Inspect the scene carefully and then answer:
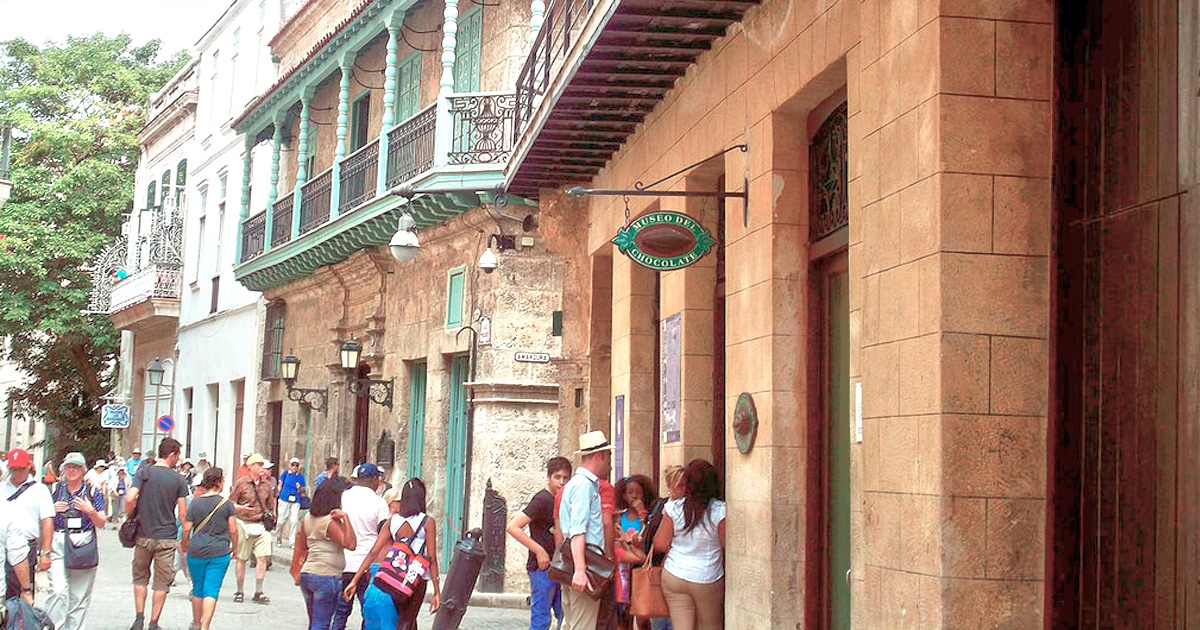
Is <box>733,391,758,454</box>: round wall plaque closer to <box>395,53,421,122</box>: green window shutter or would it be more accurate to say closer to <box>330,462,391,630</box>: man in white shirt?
<box>330,462,391,630</box>: man in white shirt

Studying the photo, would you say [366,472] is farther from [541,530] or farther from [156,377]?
[156,377]

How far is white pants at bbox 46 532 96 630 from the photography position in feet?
36.1

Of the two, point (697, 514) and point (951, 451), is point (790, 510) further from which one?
point (951, 451)

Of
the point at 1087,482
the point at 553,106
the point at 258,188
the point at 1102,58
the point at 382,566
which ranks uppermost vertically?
the point at 258,188

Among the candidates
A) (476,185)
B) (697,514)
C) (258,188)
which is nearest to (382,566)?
(697,514)

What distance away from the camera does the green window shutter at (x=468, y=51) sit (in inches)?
723

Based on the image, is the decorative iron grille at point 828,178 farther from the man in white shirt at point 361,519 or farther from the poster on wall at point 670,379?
the man in white shirt at point 361,519

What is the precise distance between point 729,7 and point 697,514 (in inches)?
127

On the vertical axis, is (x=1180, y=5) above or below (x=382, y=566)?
above

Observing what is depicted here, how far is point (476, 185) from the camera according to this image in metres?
16.9

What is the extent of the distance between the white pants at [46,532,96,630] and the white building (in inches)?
598

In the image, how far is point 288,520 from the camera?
23109 millimetres

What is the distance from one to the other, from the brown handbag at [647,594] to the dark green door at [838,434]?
141 cm

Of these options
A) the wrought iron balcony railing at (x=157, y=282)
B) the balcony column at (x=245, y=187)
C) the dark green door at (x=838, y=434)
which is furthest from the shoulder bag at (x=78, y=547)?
the wrought iron balcony railing at (x=157, y=282)
